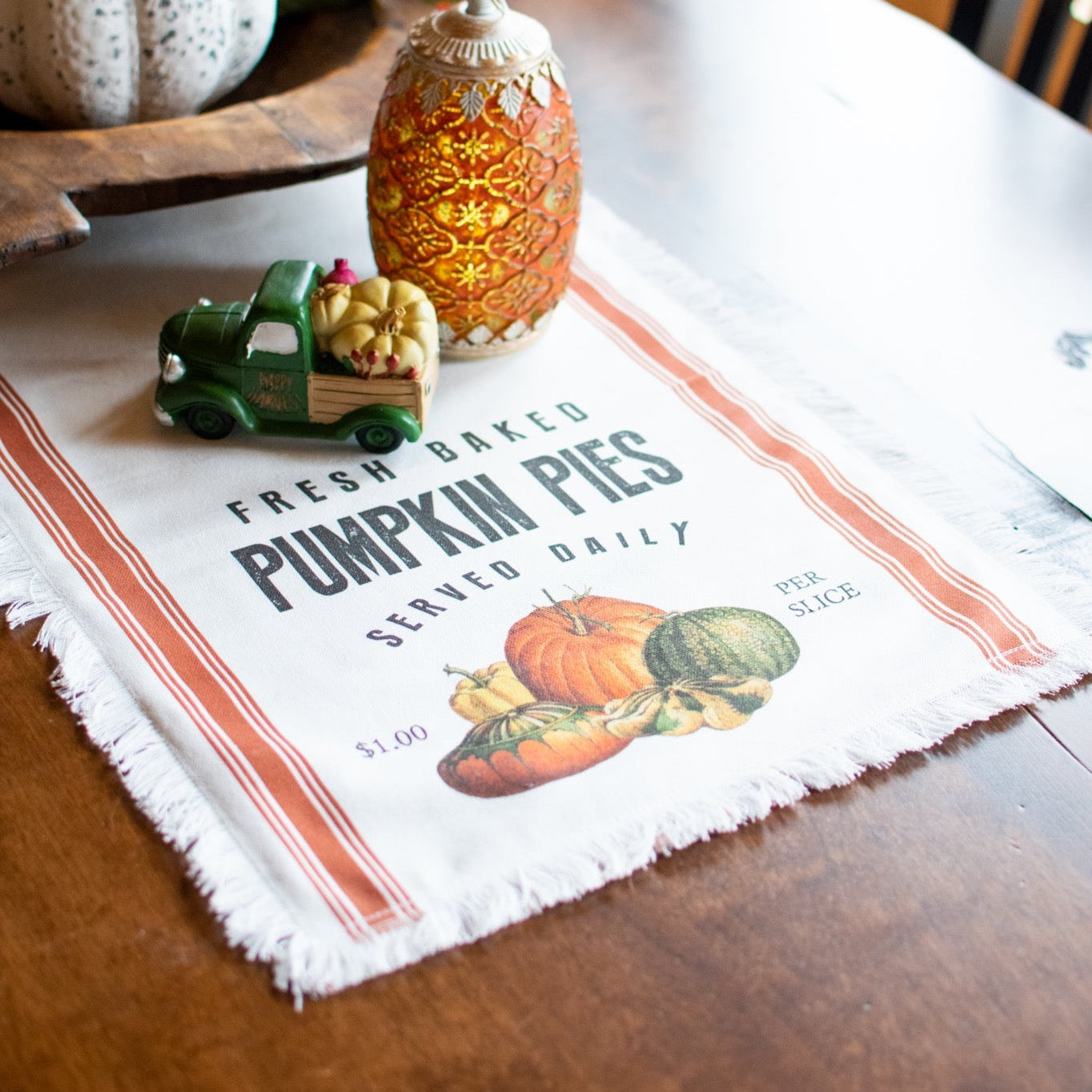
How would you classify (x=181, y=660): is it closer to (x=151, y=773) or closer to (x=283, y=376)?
(x=151, y=773)

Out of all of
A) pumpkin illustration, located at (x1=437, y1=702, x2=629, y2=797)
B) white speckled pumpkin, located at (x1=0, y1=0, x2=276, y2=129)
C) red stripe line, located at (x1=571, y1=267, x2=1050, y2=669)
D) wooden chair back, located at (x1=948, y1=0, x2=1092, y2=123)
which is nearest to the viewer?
pumpkin illustration, located at (x1=437, y1=702, x2=629, y2=797)

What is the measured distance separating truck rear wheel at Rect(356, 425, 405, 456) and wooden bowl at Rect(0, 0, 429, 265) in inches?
8.3

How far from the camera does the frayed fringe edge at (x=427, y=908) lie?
1.84 feet

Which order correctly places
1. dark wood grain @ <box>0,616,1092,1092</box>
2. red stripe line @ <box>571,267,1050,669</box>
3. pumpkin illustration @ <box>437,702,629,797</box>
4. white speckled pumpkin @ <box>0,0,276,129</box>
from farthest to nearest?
white speckled pumpkin @ <box>0,0,276,129</box>
red stripe line @ <box>571,267,1050,669</box>
pumpkin illustration @ <box>437,702,629,797</box>
dark wood grain @ <box>0,616,1092,1092</box>

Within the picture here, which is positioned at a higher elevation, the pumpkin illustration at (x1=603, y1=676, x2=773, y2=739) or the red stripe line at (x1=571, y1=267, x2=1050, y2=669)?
the red stripe line at (x1=571, y1=267, x2=1050, y2=669)

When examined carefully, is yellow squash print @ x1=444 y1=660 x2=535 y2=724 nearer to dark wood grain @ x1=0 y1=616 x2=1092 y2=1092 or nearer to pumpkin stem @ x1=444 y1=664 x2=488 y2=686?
pumpkin stem @ x1=444 y1=664 x2=488 y2=686

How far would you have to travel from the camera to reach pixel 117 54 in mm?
902

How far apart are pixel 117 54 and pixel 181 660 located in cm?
47

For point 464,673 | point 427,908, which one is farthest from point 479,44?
point 427,908

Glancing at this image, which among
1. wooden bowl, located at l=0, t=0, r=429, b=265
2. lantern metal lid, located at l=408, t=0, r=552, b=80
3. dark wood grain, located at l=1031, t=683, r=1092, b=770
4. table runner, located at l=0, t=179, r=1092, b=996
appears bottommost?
table runner, located at l=0, t=179, r=1092, b=996

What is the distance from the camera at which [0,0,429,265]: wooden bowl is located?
0.82 meters

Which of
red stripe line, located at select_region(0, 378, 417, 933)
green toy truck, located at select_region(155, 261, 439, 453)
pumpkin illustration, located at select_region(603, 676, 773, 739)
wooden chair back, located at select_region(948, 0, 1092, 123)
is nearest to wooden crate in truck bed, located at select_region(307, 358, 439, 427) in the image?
green toy truck, located at select_region(155, 261, 439, 453)

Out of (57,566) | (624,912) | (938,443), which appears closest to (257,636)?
(57,566)

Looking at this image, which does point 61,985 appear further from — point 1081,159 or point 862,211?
point 1081,159
